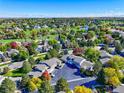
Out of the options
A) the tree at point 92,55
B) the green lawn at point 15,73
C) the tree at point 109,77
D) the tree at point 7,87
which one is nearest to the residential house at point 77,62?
the tree at point 92,55

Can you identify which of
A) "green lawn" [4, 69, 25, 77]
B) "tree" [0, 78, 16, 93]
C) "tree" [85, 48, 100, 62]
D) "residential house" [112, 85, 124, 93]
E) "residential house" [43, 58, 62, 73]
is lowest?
"green lawn" [4, 69, 25, 77]

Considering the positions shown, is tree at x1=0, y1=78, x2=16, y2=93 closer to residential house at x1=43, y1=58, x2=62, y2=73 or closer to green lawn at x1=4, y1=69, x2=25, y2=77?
green lawn at x1=4, y1=69, x2=25, y2=77

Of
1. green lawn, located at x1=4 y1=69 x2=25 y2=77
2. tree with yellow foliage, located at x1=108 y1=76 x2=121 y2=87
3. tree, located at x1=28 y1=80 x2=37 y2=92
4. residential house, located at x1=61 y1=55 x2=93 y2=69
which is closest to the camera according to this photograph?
tree, located at x1=28 y1=80 x2=37 y2=92

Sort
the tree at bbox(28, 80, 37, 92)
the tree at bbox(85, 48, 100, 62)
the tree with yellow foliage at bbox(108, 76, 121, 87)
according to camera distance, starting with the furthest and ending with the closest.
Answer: the tree at bbox(85, 48, 100, 62)
the tree with yellow foliage at bbox(108, 76, 121, 87)
the tree at bbox(28, 80, 37, 92)

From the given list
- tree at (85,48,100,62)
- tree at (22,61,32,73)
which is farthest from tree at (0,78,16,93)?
tree at (85,48,100,62)

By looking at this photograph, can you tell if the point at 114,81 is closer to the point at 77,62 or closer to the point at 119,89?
the point at 119,89

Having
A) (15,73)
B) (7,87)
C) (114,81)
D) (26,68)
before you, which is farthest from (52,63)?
(7,87)

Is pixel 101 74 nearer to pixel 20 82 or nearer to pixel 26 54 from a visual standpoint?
pixel 20 82

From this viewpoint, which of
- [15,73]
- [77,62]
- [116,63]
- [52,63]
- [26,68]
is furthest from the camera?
[77,62]

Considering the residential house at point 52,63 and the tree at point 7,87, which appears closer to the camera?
the tree at point 7,87

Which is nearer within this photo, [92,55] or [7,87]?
[7,87]

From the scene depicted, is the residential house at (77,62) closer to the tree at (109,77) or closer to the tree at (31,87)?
the tree at (109,77)
